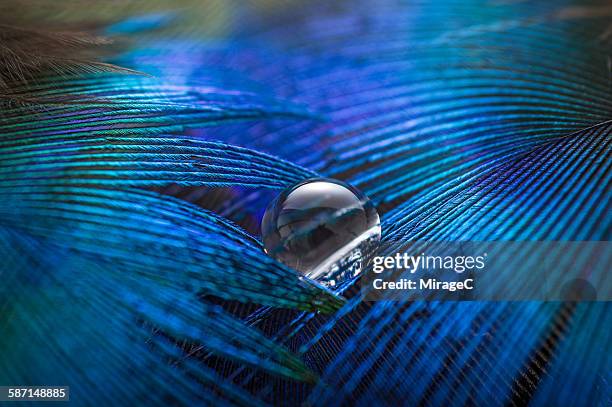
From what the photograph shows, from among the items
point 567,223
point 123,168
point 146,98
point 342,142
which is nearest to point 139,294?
point 123,168

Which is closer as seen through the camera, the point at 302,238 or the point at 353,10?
the point at 302,238

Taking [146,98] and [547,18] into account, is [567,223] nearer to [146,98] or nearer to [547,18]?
[547,18]

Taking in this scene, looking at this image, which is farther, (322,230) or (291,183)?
(291,183)
